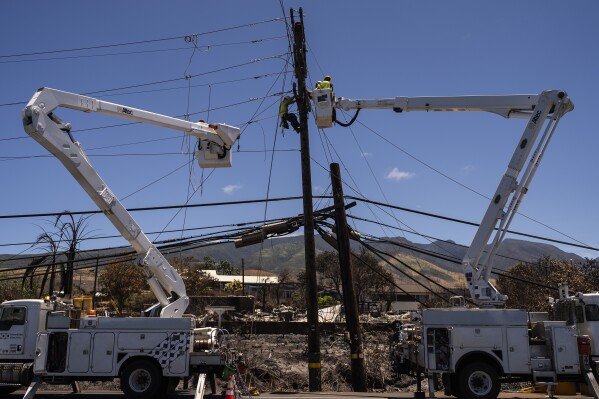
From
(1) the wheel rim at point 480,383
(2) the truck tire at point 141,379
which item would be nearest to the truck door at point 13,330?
(2) the truck tire at point 141,379

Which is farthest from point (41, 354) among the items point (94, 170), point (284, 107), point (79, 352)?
point (284, 107)

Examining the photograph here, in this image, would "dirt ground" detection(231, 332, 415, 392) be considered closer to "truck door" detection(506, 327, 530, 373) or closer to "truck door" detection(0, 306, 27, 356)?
"truck door" detection(0, 306, 27, 356)

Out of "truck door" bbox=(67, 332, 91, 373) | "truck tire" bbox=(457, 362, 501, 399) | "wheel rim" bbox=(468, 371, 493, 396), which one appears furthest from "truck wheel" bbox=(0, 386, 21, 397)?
"wheel rim" bbox=(468, 371, 493, 396)

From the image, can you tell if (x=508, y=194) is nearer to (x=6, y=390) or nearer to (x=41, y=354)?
(x=41, y=354)

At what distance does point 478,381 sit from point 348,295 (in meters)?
5.08

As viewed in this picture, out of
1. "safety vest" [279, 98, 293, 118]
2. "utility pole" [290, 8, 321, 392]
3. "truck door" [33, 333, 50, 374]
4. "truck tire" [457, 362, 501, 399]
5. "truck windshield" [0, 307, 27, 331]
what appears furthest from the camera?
"safety vest" [279, 98, 293, 118]

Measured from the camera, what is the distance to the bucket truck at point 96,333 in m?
14.3

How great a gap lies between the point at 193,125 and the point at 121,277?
31284 millimetres

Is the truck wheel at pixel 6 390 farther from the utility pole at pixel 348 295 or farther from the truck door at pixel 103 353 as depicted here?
the utility pole at pixel 348 295

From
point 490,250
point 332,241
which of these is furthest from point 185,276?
point 490,250

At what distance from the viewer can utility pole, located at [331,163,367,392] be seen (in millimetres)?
17594

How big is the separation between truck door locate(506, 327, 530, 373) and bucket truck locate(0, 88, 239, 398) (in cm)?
727

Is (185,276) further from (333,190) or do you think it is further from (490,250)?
(490,250)

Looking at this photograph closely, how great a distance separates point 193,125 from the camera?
1631cm
